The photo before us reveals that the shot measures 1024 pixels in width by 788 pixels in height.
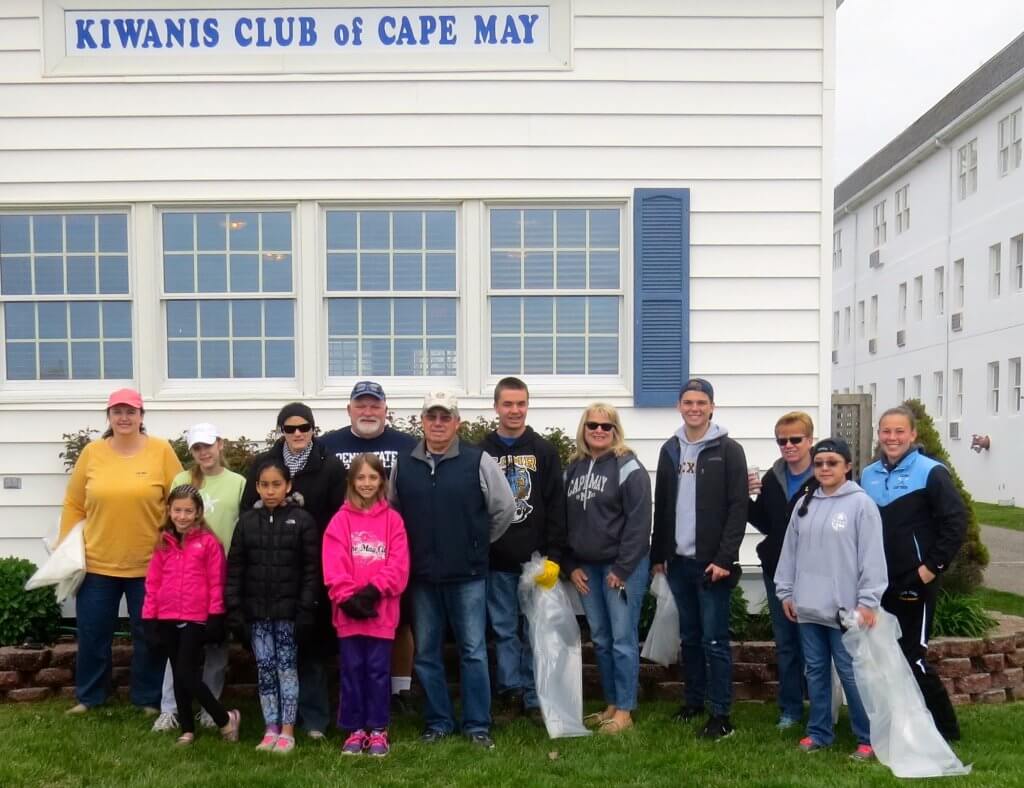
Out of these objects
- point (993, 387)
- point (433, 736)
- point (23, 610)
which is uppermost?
point (993, 387)

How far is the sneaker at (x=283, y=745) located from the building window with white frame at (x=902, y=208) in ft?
87.6

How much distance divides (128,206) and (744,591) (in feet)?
16.5

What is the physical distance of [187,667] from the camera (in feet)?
16.3

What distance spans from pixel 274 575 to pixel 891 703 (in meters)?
2.95

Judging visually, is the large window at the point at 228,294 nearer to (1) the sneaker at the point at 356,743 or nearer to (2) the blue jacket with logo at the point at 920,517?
(1) the sneaker at the point at 356,743

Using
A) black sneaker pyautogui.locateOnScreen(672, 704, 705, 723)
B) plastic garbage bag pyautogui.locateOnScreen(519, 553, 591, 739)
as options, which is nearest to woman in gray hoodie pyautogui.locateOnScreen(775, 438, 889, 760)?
black sneaker pyautogui.locateOnScreen(672, 704, 705, 723)

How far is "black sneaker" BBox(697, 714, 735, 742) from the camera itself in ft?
16.7

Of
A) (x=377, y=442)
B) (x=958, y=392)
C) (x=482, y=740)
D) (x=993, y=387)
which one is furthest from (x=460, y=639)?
(x=958, y=392)

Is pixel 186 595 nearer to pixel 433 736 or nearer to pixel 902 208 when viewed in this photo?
pixel 433 736

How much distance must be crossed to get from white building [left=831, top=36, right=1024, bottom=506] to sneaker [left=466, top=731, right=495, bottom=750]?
63.4ft

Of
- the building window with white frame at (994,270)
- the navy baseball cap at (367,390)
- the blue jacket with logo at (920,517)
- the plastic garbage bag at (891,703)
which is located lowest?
the plastic garbage bag at (891,703)

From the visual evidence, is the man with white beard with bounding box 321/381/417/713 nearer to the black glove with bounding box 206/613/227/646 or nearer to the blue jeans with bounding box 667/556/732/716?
the black glove with bounding box 206/613/227/646

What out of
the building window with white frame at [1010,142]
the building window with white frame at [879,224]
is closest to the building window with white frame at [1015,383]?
the building window with white frame at [1010,142]

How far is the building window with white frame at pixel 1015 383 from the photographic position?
21.3 m
